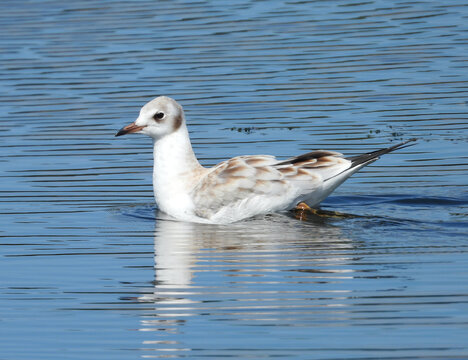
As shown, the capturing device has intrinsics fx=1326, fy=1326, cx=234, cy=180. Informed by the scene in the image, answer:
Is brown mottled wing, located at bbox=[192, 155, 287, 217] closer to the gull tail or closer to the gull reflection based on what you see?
the gull reflection

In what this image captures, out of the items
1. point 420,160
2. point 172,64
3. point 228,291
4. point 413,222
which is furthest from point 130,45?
point 228,291

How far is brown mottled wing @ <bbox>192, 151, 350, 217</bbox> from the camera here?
45.5 feet

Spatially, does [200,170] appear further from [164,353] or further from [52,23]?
[52,23]

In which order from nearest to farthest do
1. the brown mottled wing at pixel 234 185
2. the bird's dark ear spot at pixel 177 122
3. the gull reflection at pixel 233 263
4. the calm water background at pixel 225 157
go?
the calm water background at pixel 225 157, the gull reflection at pixel 233 263, the brown mottled wing at pixel 234 185, the bird's dark ear spot at pixel 177 122

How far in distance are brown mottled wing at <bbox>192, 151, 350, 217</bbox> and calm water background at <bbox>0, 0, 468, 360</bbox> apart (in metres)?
0.30

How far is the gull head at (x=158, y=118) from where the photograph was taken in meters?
14.2

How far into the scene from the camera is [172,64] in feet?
73.5

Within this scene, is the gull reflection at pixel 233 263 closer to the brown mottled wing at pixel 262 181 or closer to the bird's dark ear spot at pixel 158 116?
the brown mottled wing at pixel 262 181

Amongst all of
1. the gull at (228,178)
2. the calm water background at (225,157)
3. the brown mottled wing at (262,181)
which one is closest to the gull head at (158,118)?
the gull at (228,178)

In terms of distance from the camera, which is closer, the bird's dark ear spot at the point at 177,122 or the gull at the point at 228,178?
the gull at the point at 228,178

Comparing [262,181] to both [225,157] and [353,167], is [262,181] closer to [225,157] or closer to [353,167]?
[353,167]

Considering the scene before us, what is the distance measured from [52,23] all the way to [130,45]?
3.39m

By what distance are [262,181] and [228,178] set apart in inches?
14.1

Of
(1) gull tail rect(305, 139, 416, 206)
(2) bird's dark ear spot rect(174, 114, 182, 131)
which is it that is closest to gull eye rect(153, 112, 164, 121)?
(2) bird's dark ear spot rect(174, 114, 182, 131)
